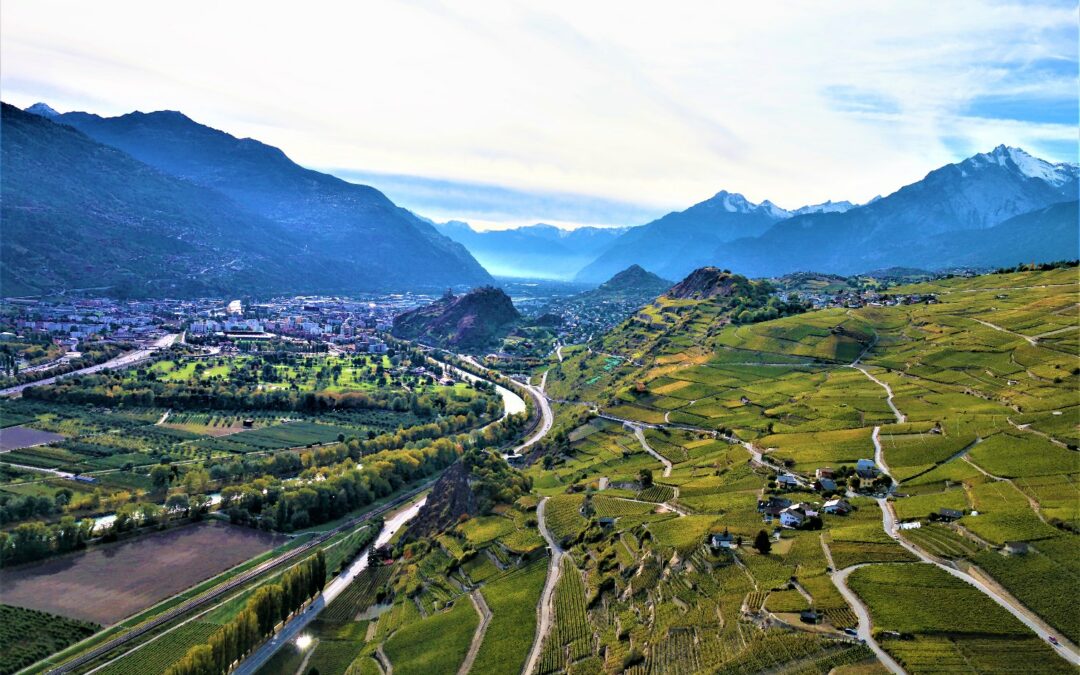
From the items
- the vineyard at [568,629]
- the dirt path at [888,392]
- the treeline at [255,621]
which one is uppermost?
the dirt path at [888,392]

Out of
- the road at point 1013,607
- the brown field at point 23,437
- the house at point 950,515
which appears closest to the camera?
the road at point 1013,607

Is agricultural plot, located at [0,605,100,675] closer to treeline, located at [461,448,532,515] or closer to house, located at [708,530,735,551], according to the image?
treeline, located at [461,448,532,515]

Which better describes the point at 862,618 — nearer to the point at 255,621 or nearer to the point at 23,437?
the point at 255,621

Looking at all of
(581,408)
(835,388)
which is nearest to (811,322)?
(835,388)

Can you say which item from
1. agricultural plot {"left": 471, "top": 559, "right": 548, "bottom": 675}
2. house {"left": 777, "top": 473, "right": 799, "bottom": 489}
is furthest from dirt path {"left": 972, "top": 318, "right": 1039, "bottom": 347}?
agricultural plot {"left": 471, "top": 559, "right": 548, "bottom": 675}

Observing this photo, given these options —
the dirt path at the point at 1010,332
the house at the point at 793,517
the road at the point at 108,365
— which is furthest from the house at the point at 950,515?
the road at the point at 108,365

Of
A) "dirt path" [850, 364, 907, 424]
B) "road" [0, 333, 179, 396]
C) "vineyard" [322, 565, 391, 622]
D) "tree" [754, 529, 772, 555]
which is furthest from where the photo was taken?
"road" [0, 333, 179, 396]

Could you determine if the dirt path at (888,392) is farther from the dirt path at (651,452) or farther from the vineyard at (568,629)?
the vineyard at (568,629)
